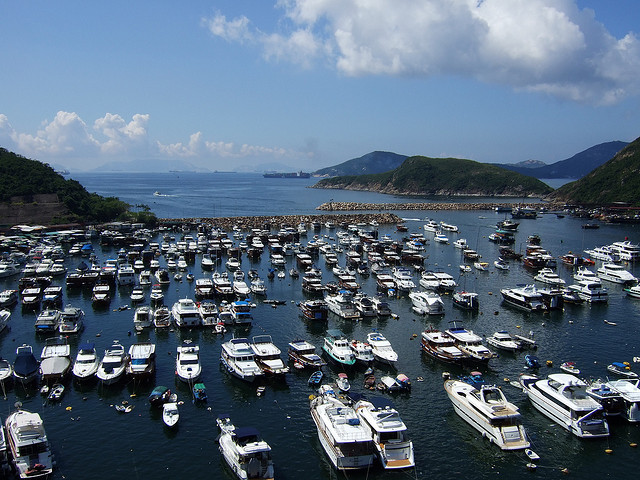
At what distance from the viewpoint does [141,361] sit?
34.4m

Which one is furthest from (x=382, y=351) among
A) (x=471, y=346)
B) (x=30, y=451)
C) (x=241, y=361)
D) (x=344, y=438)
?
(x=30, y=451)

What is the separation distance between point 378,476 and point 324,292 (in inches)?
1417

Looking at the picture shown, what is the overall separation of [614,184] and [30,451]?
199 m

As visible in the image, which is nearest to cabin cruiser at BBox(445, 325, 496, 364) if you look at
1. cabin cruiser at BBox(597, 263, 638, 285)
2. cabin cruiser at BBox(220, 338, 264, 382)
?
cabin cruiser at BBox(220, 338, 264, 382)

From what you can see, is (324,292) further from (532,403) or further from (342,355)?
(532,403)

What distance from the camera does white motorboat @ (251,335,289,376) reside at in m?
34.4

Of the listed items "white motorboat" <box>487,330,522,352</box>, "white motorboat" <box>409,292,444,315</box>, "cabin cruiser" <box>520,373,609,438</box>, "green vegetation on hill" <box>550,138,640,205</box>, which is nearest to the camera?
"cabin cruiser" <box>520,373,609,438</box>

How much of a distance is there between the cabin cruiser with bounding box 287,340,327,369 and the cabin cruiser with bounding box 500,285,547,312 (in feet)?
85.7

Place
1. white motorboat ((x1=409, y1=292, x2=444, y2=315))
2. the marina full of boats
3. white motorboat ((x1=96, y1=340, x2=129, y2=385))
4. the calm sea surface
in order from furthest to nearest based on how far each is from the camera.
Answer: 1. white motorboat ((x1=409, y1=292, x2=444, y2=315))
2. white motorboat ((x1=96, y1=340, x2=129, y2=385))
3. the marina full of boats
4. the calm sea surface

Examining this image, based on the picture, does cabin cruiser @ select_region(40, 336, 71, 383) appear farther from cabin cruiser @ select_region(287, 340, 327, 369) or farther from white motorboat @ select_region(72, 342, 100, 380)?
cabin cruiser @ select_region(287, 340, 327, 369)

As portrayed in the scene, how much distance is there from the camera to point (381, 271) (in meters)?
69.4

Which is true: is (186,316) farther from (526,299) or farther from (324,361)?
(526,299)

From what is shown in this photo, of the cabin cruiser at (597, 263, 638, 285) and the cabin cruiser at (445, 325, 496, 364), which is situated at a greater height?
the cabin cruiser at (597, 263, 638, 285)

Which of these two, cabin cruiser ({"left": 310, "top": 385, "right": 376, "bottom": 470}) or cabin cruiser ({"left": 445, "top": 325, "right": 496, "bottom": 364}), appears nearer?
cabin cruiser ({"left": 310, "top": 385, "right": 376, "bottom": 470})
